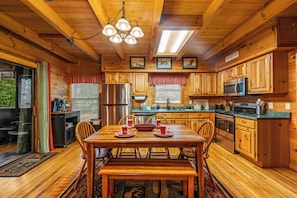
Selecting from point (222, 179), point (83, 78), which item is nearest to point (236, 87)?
point (222, 179)

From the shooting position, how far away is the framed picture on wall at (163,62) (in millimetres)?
5961

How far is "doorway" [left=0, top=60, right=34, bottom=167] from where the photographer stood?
3.93 meters

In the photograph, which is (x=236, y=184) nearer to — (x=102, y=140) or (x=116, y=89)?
(x=102, y=140)

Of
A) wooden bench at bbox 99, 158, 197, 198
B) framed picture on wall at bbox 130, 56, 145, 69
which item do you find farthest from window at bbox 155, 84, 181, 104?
wooden bench at bbox 99, 158, 197, 198

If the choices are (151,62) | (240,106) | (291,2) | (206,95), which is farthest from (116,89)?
(291,2)

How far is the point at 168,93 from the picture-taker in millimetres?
6344

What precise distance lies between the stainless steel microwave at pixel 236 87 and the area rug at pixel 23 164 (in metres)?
4.34

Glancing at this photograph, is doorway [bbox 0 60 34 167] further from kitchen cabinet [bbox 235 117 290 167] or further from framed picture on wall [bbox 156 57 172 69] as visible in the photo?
kitchen cabinet [bbox 235 117 290 167]

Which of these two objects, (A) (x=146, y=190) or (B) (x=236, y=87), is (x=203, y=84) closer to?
(B) (x=236, y=87)

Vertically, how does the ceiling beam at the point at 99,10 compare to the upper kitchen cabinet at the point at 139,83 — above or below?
above

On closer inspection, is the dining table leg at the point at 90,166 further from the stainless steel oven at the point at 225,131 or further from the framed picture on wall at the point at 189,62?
the framed picture on wall at the point at 189,62

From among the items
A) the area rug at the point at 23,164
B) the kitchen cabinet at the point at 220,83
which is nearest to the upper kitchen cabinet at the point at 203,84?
the kitchen cabinet at the point at 220,83

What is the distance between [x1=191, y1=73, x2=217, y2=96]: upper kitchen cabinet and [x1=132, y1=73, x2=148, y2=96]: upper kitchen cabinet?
1450 mm

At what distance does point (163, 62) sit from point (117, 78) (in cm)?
150
